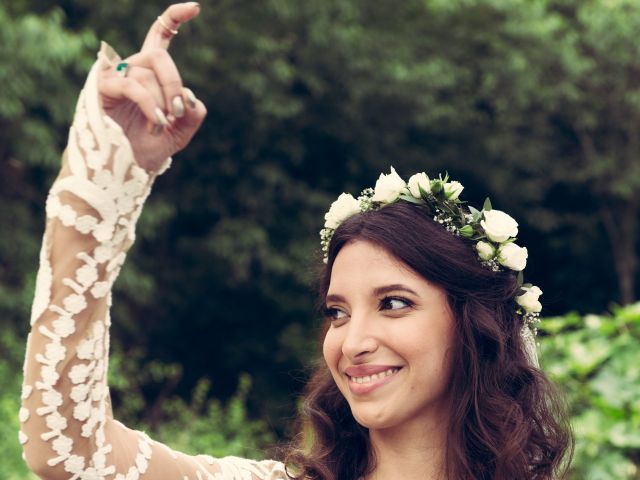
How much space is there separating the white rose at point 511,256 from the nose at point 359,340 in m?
0.44

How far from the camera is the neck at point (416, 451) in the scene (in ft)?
7.54

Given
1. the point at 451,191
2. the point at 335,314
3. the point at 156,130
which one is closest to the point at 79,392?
→ the point at 156,130

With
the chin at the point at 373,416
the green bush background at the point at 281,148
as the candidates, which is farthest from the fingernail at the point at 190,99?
the green bush background at the point at 281,148

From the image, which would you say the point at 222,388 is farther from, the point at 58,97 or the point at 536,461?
the point at 536,461

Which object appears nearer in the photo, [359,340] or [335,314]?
[359,340]

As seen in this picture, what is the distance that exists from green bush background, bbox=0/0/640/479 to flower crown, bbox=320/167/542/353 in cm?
479

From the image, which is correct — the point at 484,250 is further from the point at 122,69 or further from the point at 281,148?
the point at 281,148

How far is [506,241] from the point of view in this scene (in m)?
2.46

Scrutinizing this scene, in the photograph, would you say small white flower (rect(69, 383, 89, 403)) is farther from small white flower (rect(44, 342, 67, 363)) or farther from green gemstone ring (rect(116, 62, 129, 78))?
green gemstone ring (rect(116, 62, 129, 78))

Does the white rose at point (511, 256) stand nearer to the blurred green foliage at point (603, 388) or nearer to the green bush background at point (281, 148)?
the blurred green foliage at point (603, 388)

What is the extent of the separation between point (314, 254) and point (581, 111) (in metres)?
11.8

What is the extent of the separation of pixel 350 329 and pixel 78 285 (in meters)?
0.79

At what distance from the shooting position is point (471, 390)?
7.58 ft

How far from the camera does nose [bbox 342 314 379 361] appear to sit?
7.09 feet
